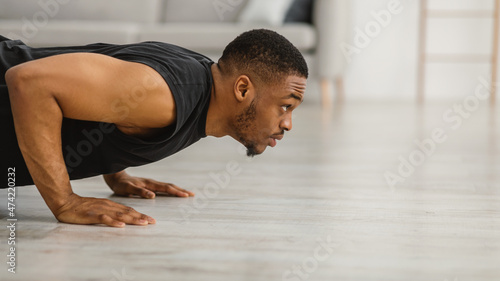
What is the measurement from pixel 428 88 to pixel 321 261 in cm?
430

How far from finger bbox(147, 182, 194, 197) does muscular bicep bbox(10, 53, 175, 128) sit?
0.46 metres

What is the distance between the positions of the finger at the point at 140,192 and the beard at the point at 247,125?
0.34 m

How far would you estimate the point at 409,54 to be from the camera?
5.13 m

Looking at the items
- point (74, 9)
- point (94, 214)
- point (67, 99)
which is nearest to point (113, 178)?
point (94, 214)

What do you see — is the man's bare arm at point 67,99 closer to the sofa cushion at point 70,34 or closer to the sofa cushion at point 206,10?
the sofa cushion at point 70,34

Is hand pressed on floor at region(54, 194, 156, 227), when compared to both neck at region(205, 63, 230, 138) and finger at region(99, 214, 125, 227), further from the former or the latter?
neck at region(205, 63, 230, 138)

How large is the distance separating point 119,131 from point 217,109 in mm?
195

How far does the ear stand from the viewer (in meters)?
1.29

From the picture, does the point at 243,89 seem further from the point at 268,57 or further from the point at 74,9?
the point at 74,9

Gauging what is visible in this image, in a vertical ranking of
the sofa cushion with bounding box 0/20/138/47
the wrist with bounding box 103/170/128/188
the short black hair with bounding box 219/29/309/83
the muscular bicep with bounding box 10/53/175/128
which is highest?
the sofa cushion with bounding box 0/20/138/47

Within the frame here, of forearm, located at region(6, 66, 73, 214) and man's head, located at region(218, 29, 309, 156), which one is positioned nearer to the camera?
forearm, located at region(6, 66, 73, 214)

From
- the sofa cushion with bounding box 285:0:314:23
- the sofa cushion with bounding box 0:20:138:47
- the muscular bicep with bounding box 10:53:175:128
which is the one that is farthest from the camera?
the sofa cushion with bounding box 285:0:314:23

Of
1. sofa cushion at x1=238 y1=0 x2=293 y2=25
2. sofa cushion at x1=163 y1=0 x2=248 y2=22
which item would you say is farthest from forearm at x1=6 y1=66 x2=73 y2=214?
sofa cushion at x1=163 y1=0 x2=248 y2=22

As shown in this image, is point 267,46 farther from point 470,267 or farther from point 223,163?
point 223,163
